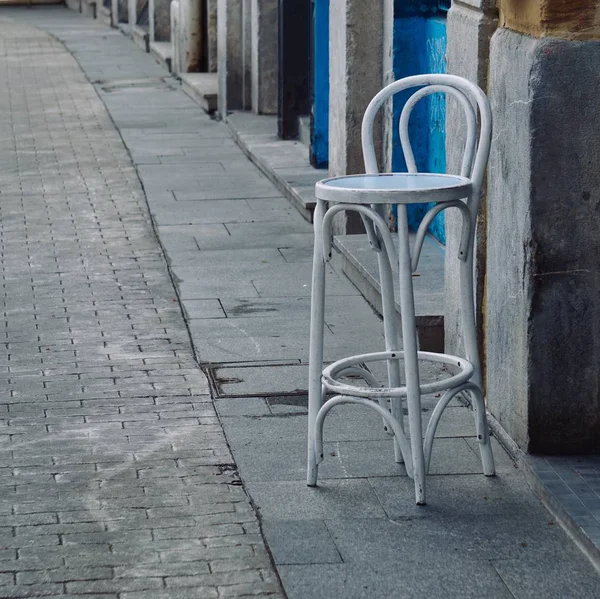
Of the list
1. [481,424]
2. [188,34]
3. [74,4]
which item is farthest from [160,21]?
[481,424]

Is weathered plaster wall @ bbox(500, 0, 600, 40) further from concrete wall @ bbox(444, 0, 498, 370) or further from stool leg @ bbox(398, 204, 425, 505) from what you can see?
stool leg @ bbox(398, 204, 425, 505)

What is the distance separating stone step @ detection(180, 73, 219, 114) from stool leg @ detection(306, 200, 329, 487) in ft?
36.6

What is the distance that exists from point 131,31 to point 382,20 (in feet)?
57.5

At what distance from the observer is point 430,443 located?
4648 millimetres

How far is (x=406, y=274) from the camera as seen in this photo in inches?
173

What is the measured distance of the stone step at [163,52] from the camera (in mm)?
20219

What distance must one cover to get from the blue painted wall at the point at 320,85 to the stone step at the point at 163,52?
9.55 m

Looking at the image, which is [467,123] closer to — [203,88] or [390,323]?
[390,323]

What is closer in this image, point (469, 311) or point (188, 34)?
point (469, 311)

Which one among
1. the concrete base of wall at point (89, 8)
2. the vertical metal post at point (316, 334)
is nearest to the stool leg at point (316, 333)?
the vertical metal post at point (316, 334)

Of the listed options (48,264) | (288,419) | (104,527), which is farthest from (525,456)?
(48,264)

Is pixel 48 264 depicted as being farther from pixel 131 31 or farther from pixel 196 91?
pixel 131 31

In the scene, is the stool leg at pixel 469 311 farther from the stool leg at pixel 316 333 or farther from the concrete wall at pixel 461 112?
the concrete wall at pixel 461 112

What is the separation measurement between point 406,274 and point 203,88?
12.3 metres
